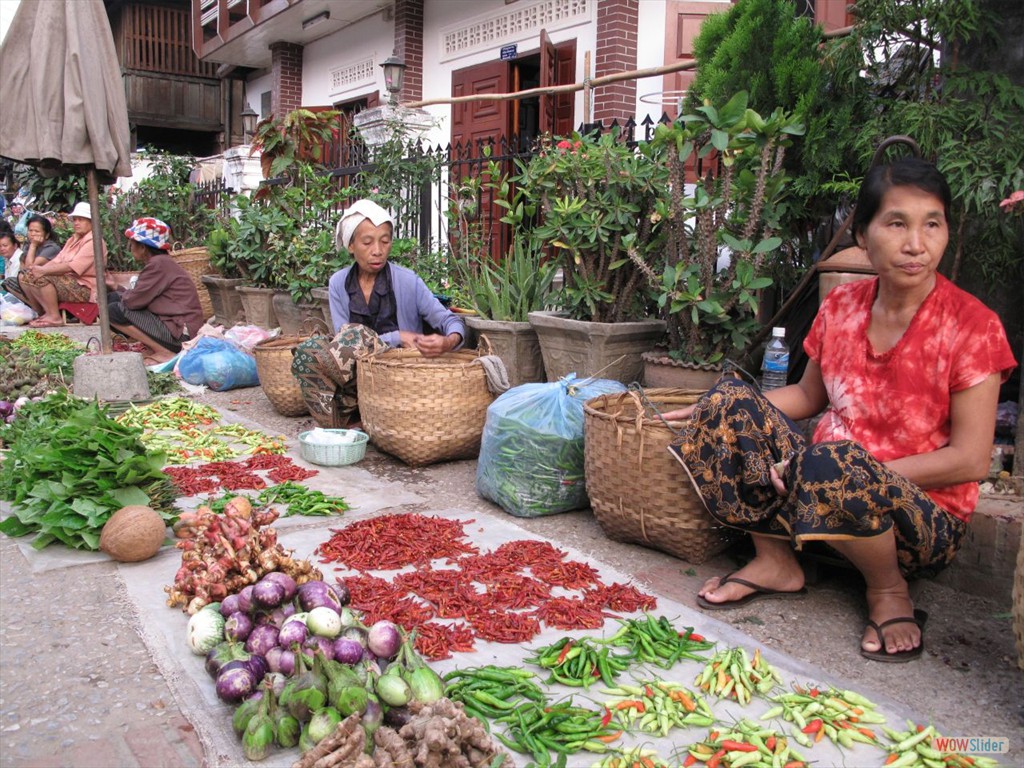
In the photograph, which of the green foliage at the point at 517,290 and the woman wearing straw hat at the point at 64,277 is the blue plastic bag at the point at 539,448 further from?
the woman wearing straw hat at the point at 64,277

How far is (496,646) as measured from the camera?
272 centimetres

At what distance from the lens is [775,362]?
13.9ft

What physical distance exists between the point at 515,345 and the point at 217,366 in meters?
2.97

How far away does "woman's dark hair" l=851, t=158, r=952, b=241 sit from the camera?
269cm

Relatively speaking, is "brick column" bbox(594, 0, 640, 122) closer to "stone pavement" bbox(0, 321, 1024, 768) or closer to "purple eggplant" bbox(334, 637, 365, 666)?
"stone pavement" bbox(0, 321, 1024, 768)

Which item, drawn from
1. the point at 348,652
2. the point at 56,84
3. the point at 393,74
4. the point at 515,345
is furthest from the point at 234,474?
the point at 393,74

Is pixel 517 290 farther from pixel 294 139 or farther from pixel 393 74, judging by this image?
pixel 393 74

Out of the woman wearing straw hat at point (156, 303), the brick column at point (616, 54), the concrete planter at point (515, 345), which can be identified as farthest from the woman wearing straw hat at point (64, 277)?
the concrete planter at point (515, 345)

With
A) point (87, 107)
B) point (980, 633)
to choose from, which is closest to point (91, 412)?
point (87, 107)

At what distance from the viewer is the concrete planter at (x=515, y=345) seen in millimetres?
5480

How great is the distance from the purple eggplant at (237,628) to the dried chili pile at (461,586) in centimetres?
39

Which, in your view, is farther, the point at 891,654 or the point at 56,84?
the point at 56,84

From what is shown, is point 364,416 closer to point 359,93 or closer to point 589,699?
point 589,699

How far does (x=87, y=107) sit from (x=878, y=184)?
5.35 m
